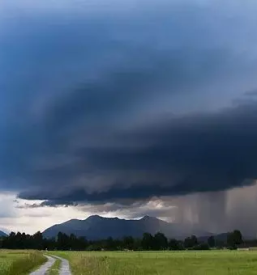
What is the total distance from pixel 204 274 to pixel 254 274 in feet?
16.3

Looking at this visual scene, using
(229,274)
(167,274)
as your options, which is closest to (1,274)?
(167,274)

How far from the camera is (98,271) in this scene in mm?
46469

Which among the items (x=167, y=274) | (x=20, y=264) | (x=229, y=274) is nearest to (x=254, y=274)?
(x=229, y=274)

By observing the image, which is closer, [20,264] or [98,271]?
[98,271]

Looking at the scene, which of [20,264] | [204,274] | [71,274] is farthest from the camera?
[20,264]

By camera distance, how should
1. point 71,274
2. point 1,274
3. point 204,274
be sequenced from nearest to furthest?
point 1,274 → point 204,274 → point 71,274

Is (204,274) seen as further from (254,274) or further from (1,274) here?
(1,274)

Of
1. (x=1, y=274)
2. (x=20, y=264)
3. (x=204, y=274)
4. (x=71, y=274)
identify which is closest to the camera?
(x=1, y=274)

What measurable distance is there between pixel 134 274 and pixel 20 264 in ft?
71.9

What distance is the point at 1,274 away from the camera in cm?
4441

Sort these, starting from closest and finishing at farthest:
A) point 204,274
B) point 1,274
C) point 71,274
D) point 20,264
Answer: point 1,274, point 204,274, point 71,274, point 20,264

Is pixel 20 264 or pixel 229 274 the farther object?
pixel 20 264

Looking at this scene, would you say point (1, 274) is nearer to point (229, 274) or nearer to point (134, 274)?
point (134, 274)

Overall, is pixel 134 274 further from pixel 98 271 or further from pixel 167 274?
pixel 167 274
